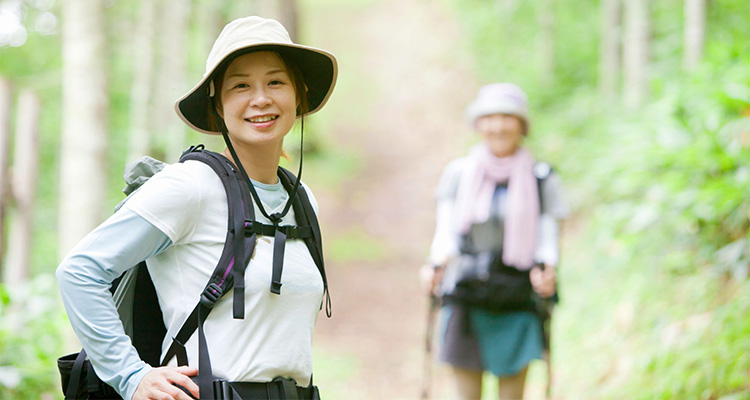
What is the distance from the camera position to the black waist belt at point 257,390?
1.83 meters

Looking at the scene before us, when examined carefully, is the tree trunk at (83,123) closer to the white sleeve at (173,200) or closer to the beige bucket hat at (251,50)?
the beige bucket hat at (251,50)

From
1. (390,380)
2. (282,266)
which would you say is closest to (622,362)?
(390,380)

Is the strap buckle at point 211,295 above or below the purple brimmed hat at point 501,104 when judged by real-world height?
below

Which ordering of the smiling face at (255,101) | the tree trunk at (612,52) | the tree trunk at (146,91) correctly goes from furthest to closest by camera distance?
the tree trunk at (612,52) → the tree trunk at (146,91) → the smiling face at (255,101)

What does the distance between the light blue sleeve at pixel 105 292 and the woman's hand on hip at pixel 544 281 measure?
2966mm

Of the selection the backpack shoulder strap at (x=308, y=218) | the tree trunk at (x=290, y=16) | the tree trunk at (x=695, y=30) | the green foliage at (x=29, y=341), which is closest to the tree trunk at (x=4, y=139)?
the green foliage at (x=29, y=341)

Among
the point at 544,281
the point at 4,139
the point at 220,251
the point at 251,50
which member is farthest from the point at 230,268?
the point at 4,139

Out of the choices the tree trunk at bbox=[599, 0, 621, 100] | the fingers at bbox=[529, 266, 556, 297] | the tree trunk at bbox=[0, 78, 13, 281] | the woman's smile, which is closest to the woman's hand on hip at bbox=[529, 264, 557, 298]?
the fingers at bbox=[529, 266, 556, 297]

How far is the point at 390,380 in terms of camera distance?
722 cm

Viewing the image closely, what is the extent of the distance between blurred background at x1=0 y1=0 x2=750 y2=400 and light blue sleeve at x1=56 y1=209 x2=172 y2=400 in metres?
2.50

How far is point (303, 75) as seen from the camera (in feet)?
7.45

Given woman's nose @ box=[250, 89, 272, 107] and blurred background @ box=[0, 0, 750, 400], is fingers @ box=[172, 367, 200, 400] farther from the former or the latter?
blurred background @ box=[0, 0, 750, 400]

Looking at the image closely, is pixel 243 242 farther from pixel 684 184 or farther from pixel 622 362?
pixel 684 184

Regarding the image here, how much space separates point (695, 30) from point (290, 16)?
9.52 m
